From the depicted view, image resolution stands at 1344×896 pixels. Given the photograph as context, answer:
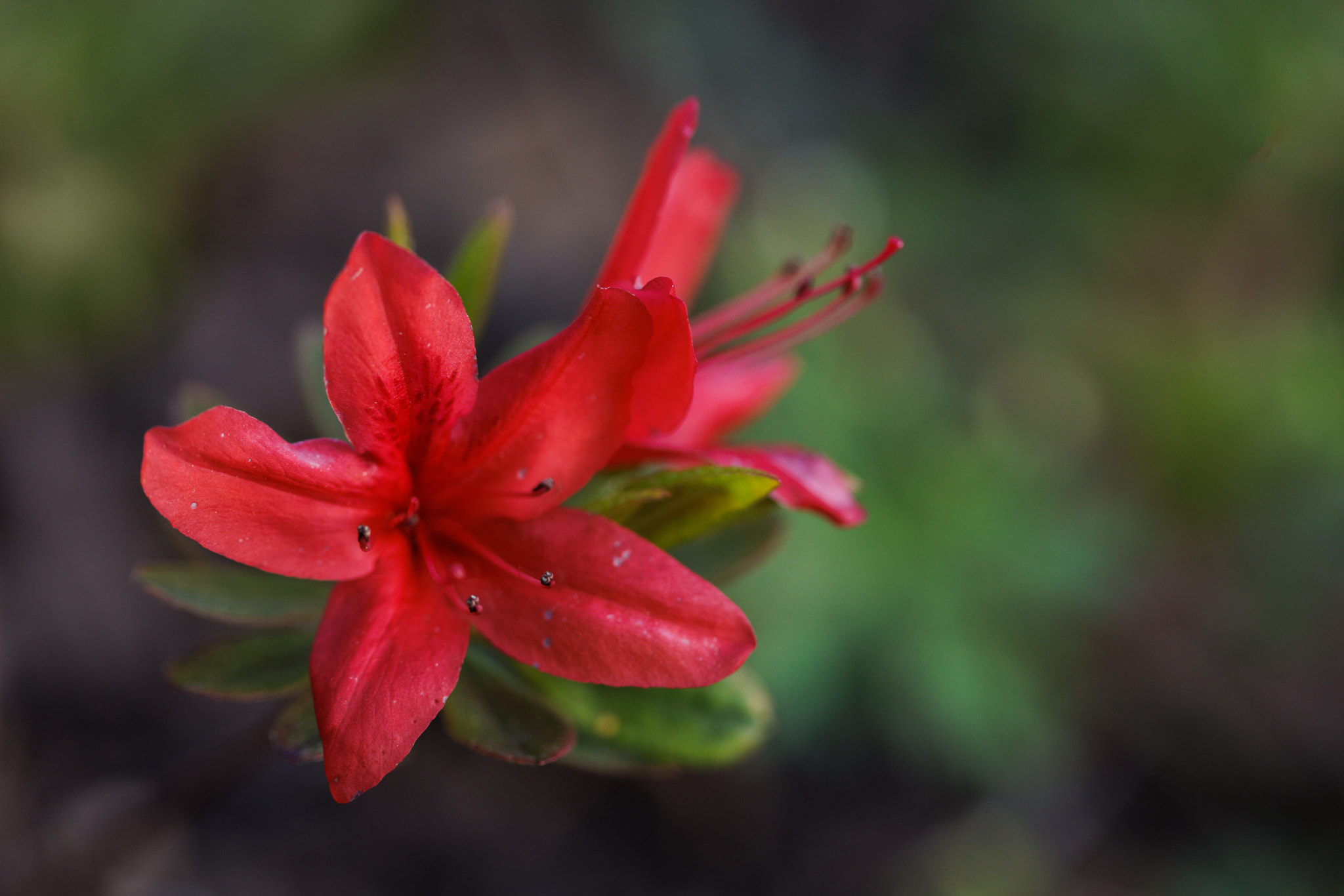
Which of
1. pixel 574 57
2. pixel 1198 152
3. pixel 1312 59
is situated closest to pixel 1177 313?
pixel 1198 152

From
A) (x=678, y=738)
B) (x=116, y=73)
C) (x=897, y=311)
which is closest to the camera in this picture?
(x=678, y=738)

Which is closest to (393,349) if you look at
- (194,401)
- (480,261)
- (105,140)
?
(480,261)

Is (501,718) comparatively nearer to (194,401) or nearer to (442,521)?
(442,521)

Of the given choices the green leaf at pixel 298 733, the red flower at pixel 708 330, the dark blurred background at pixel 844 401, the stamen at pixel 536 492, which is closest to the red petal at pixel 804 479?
the red flower at pixel 708 330

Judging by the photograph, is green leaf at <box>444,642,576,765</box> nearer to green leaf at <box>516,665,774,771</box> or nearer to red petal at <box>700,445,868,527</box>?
green leaf at <box>516,665,774,771</box>

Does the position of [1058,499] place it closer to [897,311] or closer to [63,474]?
[897,311]

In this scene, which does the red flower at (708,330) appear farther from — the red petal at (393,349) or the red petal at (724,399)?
the red petal at (393,349)
